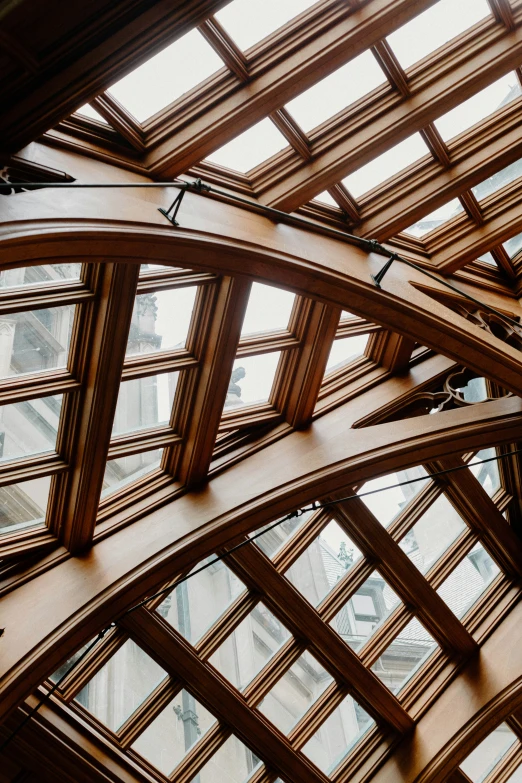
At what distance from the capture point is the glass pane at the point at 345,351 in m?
8.56

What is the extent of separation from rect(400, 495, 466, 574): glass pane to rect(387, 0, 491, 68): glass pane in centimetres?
571

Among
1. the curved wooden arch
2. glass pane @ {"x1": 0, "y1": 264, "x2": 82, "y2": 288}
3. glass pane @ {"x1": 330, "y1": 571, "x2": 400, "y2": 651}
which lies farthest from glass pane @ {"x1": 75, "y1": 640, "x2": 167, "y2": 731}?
the curved wooden arch

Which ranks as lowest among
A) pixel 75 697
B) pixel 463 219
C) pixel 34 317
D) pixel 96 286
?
pixel 75 697

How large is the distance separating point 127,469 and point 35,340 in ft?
6.30

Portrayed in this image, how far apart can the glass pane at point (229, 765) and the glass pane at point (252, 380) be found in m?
4.45

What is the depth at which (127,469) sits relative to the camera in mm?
7562

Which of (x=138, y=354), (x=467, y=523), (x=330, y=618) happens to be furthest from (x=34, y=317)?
(x=467, y=523)

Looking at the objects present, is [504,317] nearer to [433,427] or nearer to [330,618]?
[433,427]

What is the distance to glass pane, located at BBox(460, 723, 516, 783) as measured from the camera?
39.2ft

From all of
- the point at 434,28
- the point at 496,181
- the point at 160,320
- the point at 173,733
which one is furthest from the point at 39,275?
the point at 173,733

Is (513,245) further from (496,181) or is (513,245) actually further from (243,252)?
(243,252)

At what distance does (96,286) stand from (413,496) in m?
5.71

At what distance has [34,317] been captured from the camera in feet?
19.2

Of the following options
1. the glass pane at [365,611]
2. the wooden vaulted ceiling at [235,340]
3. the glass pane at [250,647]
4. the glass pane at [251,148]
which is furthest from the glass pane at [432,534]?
the glass pane at [251,148]
